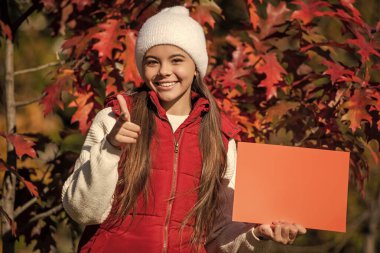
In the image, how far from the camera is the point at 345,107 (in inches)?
121

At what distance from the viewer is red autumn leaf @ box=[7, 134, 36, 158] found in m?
3.17

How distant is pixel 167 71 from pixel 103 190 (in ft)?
1.90

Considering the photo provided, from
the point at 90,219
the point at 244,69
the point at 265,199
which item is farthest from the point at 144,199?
the point at 244,69

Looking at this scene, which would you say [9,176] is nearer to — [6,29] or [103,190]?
[6,29]

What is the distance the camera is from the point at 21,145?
320 centimetres

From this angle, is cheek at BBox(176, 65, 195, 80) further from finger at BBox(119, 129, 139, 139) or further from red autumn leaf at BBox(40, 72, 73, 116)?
red autumn leaf at BBox(40, 72, 73, 116)

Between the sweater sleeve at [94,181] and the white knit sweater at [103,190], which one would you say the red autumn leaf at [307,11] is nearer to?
the white knit sweater at [103,190]

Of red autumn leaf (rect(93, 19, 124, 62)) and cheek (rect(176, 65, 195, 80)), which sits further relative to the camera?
red autumn leaf (rect(93, 19, 124, 62))

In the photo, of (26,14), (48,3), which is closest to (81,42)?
(48,3)

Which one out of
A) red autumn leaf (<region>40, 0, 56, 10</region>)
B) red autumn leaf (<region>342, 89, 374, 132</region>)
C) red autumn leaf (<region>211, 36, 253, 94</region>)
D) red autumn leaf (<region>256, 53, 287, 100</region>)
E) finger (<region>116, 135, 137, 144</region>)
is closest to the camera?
finger (<region>116, 135, 137, 144</region>)

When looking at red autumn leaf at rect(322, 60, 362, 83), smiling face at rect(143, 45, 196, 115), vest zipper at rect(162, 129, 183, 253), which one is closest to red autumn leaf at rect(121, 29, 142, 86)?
smiling face at rect(143, 45, 196, 115)

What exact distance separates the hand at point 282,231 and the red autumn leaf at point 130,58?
45.4 inches

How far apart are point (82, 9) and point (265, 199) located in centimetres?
172

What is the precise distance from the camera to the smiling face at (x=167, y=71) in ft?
8.75
